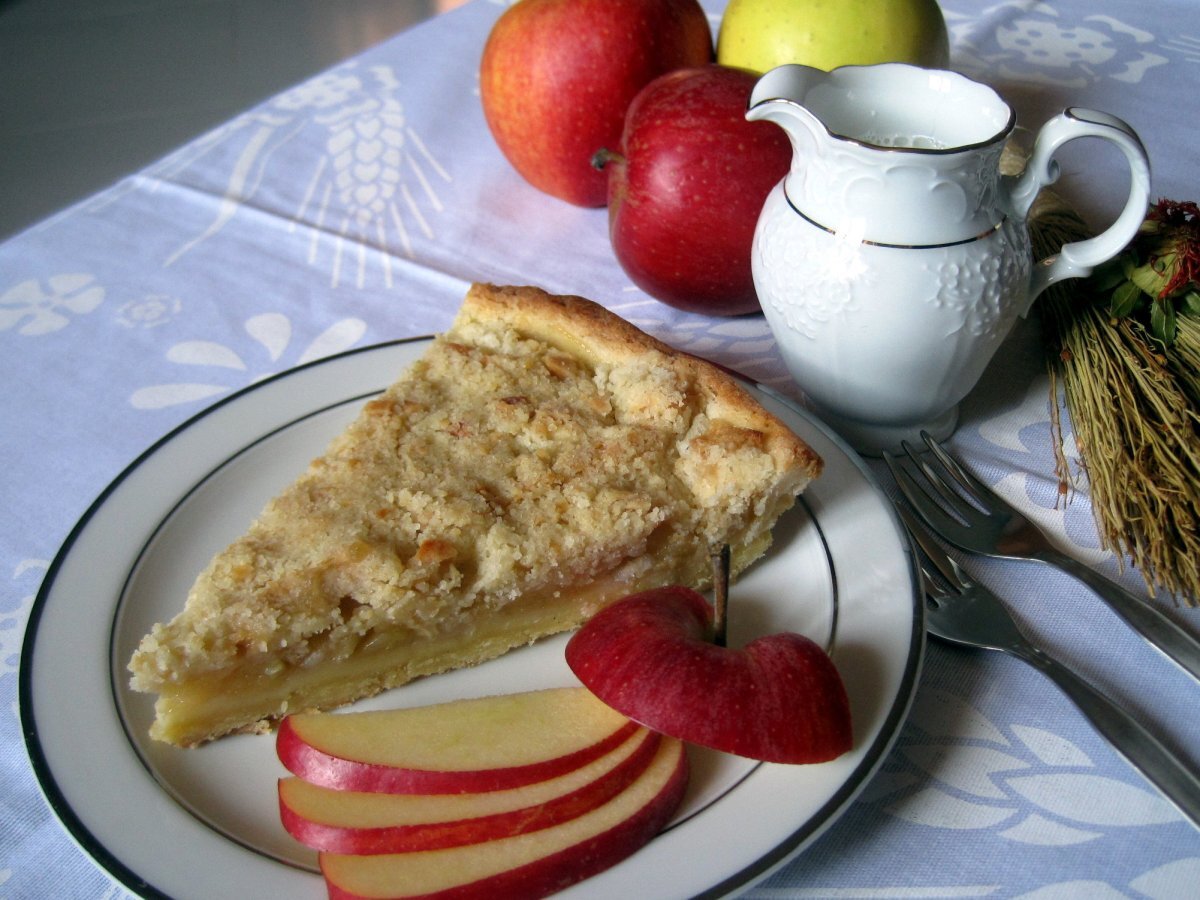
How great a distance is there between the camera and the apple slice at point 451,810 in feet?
3.84

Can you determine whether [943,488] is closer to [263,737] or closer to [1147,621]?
[1147,621]

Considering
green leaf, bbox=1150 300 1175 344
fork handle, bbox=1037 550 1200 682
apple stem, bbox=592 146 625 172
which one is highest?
Answer: apple stem, bbox=592 146 625 172

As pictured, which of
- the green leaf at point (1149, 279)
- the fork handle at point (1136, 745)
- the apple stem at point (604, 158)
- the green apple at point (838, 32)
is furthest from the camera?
the green apple at point (838, 32)

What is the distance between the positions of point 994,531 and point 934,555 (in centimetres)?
15

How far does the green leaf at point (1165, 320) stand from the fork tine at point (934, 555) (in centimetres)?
62

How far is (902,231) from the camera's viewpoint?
1.57 meters

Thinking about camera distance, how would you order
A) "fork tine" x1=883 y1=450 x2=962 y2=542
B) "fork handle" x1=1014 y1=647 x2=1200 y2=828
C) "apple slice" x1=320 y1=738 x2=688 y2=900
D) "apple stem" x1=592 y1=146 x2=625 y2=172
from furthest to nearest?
1. "apple stem" x1=592 y1=146 x2=625 y2=172
2. "fork tine" x1=883 y1=450 x2=962 y2=542
3. "fork handle" x1=1014 y1=647 x2=1200 y2=828
4. "apple slice" x1=320 y1=738 x2=688 y2=900

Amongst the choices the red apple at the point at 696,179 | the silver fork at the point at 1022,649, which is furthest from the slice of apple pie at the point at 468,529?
the red apple at the point at 696,179

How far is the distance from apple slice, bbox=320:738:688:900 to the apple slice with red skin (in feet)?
0.34

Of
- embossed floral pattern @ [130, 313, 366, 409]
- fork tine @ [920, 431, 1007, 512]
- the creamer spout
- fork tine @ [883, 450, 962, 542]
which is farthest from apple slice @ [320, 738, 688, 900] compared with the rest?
embossed floral pattern @ [130, 313, 366, 409]

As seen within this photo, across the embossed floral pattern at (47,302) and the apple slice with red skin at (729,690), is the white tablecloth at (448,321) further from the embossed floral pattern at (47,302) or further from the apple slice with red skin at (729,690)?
the apple slice with red skin at (729,690)

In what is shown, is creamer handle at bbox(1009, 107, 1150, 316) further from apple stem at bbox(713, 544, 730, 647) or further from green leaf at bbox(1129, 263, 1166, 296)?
apple stem at bbox(713, 544, 730, 647)

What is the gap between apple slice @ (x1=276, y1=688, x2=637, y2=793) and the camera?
1.23 metres

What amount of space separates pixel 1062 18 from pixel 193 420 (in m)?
3.02
